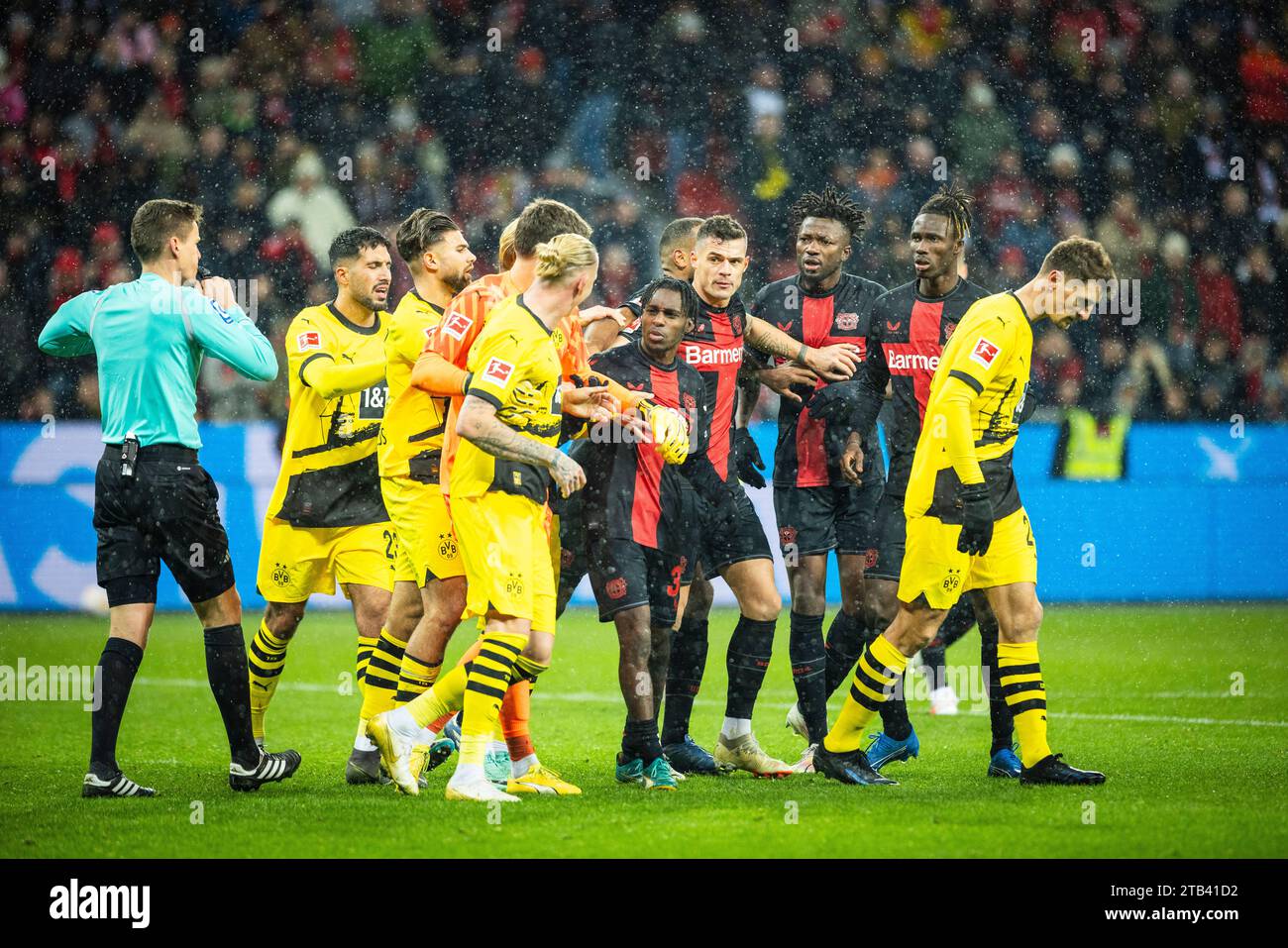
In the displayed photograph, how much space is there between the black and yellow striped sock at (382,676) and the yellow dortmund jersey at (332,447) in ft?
2.26

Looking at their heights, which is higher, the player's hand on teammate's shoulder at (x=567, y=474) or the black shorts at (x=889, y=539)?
the player's hand on teammate's shoulder at (x=567, y=474)

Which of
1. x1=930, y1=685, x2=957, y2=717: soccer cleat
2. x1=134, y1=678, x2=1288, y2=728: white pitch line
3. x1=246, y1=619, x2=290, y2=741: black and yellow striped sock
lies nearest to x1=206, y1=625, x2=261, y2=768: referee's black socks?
x1=246, y1=619, x2=290, y2=741: black and yellow striped sock

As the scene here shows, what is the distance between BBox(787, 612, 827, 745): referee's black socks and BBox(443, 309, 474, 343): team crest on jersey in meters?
1.99

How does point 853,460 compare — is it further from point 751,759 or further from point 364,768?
point 364,768

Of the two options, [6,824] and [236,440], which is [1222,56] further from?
[6,824]

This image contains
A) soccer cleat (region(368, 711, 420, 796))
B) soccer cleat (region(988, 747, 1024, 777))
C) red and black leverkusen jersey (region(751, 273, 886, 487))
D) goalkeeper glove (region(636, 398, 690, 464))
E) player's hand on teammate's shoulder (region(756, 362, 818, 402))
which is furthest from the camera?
red and black leverkusen jersey (region(751, 273, 886, 487))

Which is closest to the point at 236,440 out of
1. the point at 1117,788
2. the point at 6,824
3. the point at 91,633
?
the point at 91,633

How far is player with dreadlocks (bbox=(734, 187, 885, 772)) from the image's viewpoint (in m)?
7.00

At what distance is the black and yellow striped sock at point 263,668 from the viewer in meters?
6.82

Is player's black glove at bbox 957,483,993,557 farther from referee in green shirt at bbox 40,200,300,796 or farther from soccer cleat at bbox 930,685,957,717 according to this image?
soccer cleat at bbox 930,685,957,717

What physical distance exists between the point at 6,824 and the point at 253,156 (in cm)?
1087

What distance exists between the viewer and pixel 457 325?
5.98 meters

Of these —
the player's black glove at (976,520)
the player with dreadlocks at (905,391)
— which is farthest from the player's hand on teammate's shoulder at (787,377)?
the player's black glove at (976,520)

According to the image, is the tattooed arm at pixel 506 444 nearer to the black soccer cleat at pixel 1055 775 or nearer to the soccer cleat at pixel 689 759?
the soccer cleat at pixel 689 759
